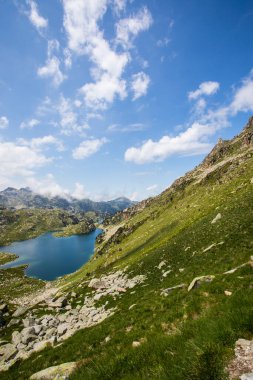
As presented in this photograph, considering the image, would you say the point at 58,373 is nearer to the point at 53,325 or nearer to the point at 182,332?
the point at 182,332

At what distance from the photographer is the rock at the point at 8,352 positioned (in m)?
21.2

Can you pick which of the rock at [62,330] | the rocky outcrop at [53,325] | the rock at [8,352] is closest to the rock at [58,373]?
the rocky outcrop at [53,325]

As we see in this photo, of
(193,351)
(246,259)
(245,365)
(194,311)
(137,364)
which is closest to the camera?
(245,365)

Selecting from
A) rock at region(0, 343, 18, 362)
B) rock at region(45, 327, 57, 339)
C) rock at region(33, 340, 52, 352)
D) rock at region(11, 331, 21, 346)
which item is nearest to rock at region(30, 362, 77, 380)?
rock at region(33, 340, 52, 352)

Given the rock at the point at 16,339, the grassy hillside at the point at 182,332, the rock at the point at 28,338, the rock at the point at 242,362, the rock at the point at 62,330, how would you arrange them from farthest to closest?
the rock at the point at 16,339, the rock at the point at 28,338, the rock at the point at 62,330, the grassy hillside at the point at 182,332, the rock at the point at 242,362

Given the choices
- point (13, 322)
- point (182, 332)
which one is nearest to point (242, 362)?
point (182, 332)

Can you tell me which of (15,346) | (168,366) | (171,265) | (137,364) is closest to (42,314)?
(15,346)

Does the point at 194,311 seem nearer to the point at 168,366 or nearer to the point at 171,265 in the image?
the point at 168,366

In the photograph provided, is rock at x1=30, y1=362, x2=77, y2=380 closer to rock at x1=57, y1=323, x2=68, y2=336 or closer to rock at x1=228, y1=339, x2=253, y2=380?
rock at x1=228, y1=339, x2=253, y2=380

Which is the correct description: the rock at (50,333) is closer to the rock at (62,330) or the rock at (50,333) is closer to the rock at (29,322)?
the rock at (62,330)

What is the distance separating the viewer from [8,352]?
22.0 m

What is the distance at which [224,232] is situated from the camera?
32.8m

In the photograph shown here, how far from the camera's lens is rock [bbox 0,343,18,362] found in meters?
21.2

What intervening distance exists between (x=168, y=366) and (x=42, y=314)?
104 ft
